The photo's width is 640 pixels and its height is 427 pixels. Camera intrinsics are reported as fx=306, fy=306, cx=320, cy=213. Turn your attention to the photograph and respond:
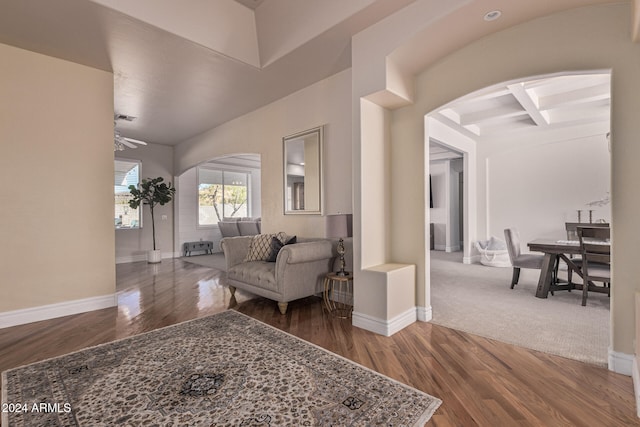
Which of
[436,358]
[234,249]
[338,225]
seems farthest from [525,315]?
[234,249]

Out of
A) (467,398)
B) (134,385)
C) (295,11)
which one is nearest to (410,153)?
(295,11)

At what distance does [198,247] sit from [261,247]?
5170mm

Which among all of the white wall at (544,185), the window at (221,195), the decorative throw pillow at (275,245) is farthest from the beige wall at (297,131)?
the white wall at (544,185)

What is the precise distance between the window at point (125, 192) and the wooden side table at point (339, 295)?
20.6 ft

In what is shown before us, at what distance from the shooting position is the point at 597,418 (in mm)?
1747

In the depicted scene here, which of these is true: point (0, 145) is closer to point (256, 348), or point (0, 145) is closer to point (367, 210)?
point (256, 348)

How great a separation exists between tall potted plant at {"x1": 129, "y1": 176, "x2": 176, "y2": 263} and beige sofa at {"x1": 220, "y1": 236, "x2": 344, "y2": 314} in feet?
14.3

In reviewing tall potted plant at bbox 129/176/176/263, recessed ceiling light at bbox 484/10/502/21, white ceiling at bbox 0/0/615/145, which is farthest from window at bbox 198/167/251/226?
recessed ceiling light at bbox 484/10/502/21

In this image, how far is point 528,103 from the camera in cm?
490

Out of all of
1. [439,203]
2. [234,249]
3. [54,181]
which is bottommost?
[234,249]

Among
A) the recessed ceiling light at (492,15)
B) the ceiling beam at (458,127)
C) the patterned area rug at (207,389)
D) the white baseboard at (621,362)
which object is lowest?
the patterned area rug at (207,389)

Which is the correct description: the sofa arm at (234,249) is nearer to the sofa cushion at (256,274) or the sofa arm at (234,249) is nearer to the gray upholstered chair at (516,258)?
the sofa cushion at (256,274)

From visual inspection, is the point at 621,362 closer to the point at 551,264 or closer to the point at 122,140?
the point at 551,264

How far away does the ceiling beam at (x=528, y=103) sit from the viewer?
168 inches
